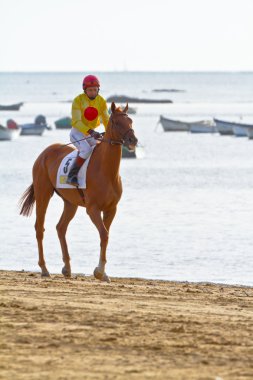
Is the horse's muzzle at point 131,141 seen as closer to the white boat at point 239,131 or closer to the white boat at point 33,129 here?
the white boat at point 33,129

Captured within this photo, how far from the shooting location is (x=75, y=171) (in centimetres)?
1705

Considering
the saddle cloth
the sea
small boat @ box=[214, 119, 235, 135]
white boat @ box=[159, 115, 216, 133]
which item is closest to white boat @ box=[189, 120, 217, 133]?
white boat @ box=[159, 115, 216, 133]

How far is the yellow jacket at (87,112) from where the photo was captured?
1706cm

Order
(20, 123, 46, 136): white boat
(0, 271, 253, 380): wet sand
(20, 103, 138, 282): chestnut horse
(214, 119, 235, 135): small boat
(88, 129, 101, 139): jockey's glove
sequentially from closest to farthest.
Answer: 1. (0, 271, 253, 380): wet sand
2. (20, 103, 138, 282): chestnut horse
3. (88, 129, 101, 139): jockey's glove
4. (20, 123, 46, 136): white boat
5. (214, 119, 235, 135): small boat

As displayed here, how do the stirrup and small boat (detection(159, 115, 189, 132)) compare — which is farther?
small boat (detection(159, 115, 189, 132))

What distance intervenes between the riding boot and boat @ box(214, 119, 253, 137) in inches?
2632

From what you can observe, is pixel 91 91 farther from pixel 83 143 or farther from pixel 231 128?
pixel 231 128

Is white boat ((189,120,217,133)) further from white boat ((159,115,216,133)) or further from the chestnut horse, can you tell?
the chestnut horse

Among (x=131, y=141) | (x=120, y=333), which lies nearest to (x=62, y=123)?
(x=131, y=141)

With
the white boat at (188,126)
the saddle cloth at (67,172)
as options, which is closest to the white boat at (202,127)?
the white boat at (188,126)

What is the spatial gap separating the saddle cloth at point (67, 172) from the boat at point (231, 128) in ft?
218

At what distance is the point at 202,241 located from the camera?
26656mm

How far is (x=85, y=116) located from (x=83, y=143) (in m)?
0.40

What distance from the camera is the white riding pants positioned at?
17.0 meters
